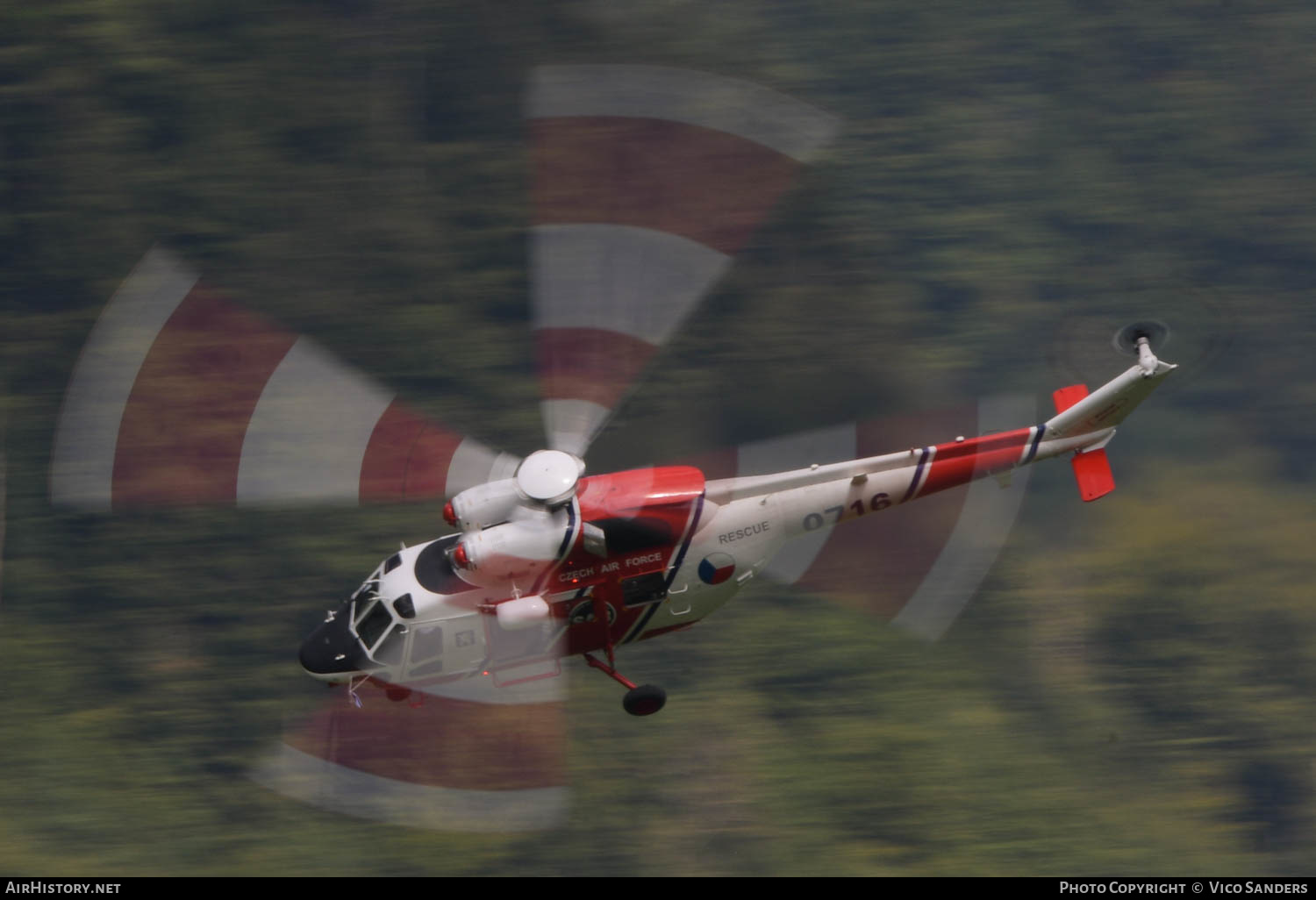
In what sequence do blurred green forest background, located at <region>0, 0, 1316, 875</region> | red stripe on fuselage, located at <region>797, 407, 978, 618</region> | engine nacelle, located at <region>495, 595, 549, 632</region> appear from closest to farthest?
1. engine nacelle, located at <region>495, 595, 549, 632</region>
2. red stripe on fuselage, located at <region>797, 407, 978, 618</region>
3. blurred green forest background, located at <region>0, 0, 1316, 875</region>

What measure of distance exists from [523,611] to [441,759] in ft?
21.1

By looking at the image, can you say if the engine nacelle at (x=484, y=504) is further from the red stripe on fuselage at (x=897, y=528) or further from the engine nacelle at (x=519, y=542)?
the red stripe on fuselage at (x=897, y=528)

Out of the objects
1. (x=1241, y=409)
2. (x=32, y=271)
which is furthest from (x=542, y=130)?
(x=1241, y=409)

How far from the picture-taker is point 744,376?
1844 cm

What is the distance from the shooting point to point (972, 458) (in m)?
9.66

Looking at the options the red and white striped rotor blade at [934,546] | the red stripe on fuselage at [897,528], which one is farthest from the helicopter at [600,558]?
the red stripe on fuselage at [897,528]

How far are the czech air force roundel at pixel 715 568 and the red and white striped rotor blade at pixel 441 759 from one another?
99 cm

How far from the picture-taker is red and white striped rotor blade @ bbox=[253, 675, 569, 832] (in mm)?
9523

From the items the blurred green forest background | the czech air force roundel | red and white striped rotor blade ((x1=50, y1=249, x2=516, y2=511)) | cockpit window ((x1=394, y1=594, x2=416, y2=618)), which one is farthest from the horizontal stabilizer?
cockpit window ((x1=394, y1=594, x2=416, y2=618))

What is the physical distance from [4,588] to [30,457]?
1473mm

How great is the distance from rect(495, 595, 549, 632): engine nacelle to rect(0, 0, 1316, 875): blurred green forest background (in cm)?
409

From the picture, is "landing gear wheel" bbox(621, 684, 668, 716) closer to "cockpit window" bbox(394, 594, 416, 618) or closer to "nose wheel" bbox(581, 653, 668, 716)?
"nose wheel" bbox(581, 653, 668, 716)

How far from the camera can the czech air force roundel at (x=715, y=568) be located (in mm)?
9344

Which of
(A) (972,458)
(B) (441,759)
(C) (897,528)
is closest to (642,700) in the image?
(A) (972,458)
